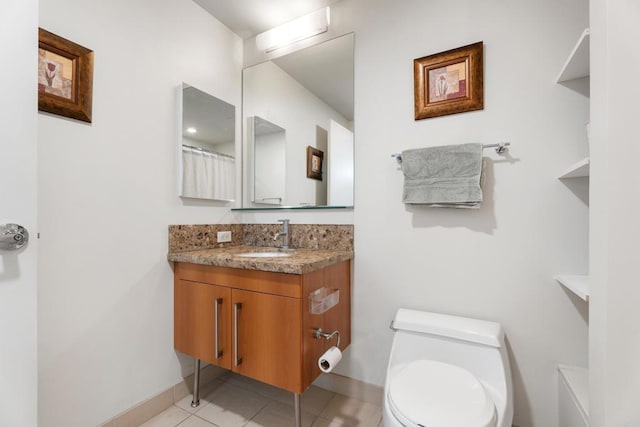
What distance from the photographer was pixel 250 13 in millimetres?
1819

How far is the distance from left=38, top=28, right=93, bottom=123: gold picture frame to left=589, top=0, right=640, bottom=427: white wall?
1874mm

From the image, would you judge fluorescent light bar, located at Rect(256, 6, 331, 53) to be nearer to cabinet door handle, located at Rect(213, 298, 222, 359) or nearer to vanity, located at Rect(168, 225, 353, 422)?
vanity, located at Rect(168, 225, 353, 422)

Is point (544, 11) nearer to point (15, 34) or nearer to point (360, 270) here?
point (360, 270)

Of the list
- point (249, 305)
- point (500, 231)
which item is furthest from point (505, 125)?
point (249, 305)

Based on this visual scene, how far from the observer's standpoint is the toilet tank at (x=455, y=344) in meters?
1.19

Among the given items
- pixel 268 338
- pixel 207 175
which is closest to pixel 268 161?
pixel 207 175

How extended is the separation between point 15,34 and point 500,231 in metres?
1.94

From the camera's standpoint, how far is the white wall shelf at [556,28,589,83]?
0.99 m

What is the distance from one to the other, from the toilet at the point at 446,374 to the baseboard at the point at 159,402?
46.6 inches

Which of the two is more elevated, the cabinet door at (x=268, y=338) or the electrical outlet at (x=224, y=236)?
the electrical outlet at (x=224, y=236)

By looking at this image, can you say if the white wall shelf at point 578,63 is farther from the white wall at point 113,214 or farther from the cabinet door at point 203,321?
the white wall at point 113,214

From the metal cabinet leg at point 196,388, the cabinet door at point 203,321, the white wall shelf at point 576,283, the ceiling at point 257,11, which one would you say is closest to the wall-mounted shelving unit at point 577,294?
the white wall shelf at point 576,283

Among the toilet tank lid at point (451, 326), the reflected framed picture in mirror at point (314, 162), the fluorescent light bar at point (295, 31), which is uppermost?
the fluorescent light bar at point (295, 31)

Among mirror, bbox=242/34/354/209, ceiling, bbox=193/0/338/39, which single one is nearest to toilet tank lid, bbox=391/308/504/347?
mirror, bbox=242/34/354/209
